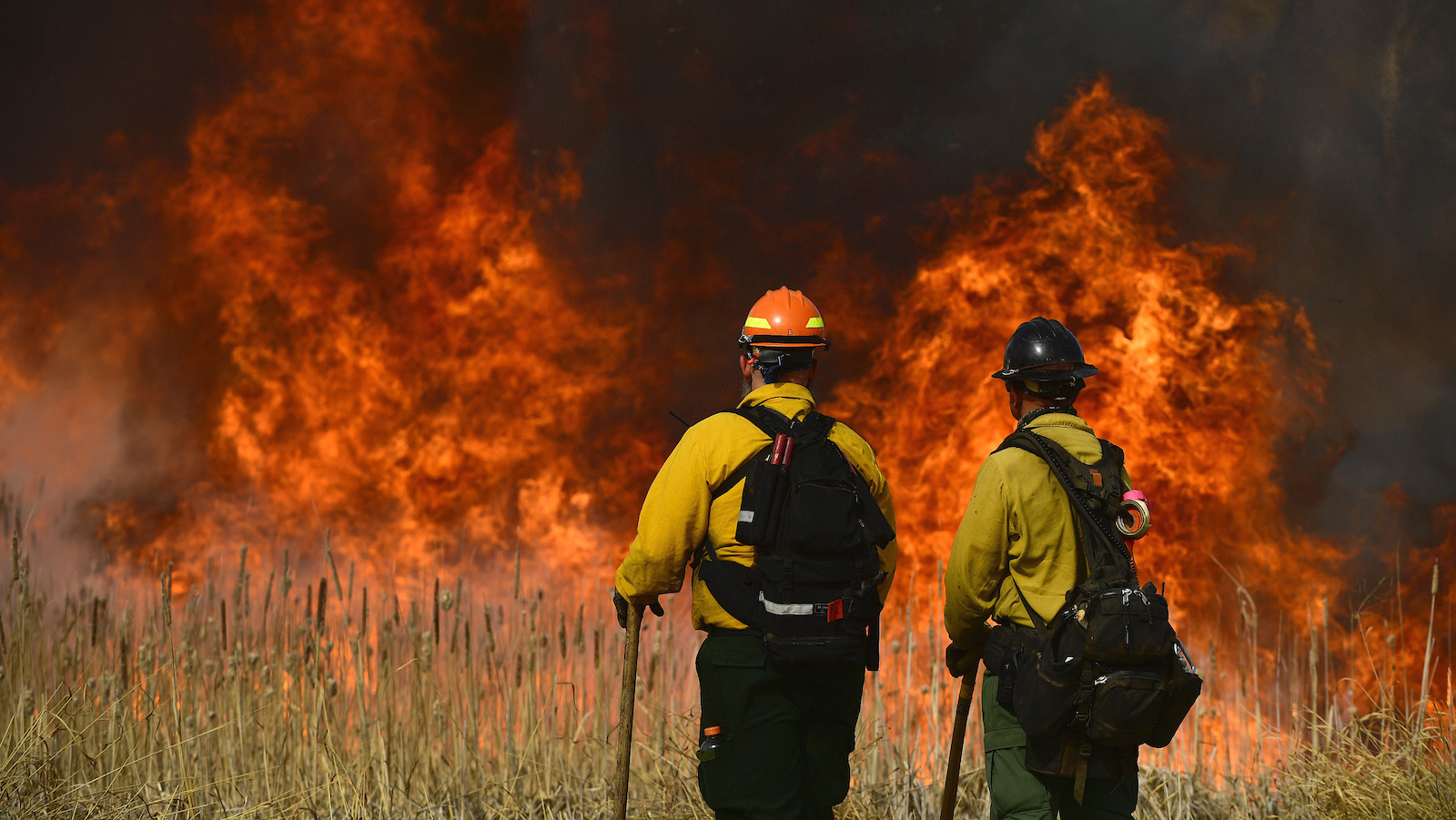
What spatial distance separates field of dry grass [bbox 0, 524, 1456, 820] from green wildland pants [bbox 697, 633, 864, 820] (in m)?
2.02

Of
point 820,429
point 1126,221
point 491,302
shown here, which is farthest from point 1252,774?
point 491,302

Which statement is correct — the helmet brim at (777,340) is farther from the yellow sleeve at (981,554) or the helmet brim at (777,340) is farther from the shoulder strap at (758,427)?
the yellow sleeve at (981,554)

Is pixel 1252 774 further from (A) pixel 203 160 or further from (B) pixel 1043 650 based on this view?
(A) pixel 203 160

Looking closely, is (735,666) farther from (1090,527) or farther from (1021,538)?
(1090,527)

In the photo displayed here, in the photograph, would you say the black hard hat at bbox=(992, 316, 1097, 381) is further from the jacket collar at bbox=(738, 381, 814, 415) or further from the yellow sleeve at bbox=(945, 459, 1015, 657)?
the jacket collar at bbox=(738, 381, 814, 415)

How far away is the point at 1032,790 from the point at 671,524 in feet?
4.91

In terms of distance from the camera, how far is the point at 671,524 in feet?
→ 12.0

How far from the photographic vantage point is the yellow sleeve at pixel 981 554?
3.53 meters

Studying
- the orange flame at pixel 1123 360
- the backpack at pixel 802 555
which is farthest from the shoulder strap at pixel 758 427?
the orange flame at pixel 1123 360

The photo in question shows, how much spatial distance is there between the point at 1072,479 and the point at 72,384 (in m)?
9.92

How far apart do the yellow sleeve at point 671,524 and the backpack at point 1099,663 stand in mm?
1171

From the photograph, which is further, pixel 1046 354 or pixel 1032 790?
pixel 1046 354

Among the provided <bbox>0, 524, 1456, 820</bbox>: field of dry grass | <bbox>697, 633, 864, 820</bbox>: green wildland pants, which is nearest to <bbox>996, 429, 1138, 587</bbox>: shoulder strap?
<bbox>697, 633, 864, 820</bbox>: green wildland pants

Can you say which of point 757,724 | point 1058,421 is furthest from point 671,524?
point 1058,421
